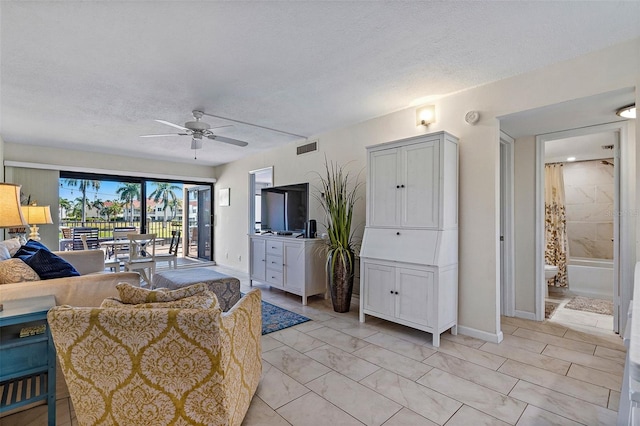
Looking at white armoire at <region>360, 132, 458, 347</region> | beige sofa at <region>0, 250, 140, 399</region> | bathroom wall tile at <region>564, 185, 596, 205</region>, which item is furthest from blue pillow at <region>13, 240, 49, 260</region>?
bathroom wall tile at <region>564, 185, 596, 205</region>

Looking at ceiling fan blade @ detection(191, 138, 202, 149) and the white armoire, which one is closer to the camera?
the white armoire

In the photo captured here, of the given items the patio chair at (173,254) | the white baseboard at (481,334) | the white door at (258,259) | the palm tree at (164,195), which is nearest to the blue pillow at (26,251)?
the patio chair at (173,254)

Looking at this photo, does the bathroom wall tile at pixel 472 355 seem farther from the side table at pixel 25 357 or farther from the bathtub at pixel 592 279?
the bathtub at pixel 592 279

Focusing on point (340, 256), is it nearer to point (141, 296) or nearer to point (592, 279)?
point (141, 296)

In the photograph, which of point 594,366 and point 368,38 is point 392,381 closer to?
point 594,366

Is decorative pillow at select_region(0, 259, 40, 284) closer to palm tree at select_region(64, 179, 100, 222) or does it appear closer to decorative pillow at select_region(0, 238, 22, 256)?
decorative pillow at select_region(0, 238, 22, 256)

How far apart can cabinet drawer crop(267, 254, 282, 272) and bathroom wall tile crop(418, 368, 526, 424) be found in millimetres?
2611

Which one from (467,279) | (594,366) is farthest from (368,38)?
(594,366)

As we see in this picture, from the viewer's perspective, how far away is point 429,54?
2393mm

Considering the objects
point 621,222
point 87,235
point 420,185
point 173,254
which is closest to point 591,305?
point 621,222

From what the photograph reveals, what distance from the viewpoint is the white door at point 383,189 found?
319 cm

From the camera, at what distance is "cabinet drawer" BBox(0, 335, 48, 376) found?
1.60 metres

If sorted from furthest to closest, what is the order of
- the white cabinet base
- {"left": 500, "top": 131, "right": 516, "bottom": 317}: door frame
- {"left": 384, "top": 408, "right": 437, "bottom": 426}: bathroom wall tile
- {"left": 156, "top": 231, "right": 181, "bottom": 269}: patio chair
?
{"left": 156, "top": 231, "right": 181, "bottom": 269}: patio chair → the white cabinet base → {"left": 500, "top": 131, "right": 516, "bottom": 317}: door frame → {"left": 384, "top": 408, "right": 437, "bottom": 426}: bathroom wall tile

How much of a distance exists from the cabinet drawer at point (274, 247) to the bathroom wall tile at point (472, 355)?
2.45m
